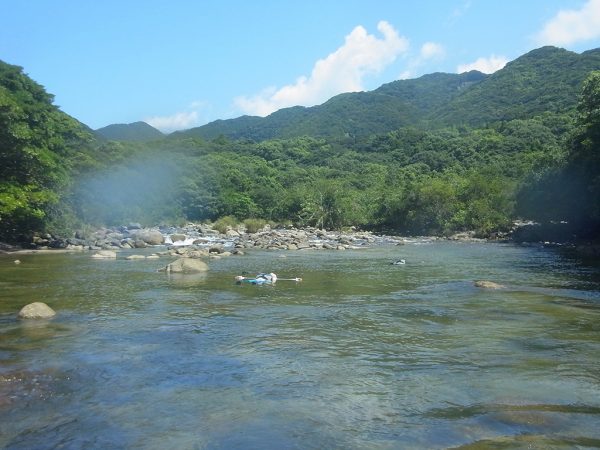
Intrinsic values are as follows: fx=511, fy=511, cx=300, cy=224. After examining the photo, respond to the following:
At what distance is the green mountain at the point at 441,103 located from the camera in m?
115

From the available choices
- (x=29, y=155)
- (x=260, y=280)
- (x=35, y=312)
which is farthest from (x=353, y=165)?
(x=35, y=312)

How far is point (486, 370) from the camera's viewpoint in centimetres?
884

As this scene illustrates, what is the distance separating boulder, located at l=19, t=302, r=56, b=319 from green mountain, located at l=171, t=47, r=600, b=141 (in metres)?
103

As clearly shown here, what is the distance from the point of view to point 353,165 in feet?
365

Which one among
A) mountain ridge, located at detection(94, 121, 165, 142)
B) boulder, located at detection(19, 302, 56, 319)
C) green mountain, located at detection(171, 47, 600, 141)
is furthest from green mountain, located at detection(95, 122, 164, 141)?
green mountain, located at detection(171, 47, 600, 141)

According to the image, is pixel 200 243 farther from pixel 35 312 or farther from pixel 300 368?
pixel 300 368

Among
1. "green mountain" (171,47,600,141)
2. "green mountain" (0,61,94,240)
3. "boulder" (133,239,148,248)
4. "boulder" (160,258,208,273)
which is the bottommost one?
"boulder" (133,239,148,248)

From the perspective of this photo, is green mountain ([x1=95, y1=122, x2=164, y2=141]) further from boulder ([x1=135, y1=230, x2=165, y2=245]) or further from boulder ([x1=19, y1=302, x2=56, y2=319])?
boulder ([x1=19, y1=302, x2=56, y2=319])

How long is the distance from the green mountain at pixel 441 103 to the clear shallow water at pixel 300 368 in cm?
9816

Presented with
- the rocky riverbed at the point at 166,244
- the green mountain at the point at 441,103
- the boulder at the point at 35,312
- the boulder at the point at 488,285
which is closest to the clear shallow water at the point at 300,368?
the boulder at the point at 35,312

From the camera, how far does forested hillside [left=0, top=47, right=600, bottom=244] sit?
34156mm

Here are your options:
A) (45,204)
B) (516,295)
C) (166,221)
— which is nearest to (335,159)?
(166,221)

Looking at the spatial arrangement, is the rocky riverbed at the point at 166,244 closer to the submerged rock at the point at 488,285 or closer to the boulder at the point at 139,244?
the boulder at the point at 139,244

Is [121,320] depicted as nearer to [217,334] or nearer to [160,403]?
[217,334]
